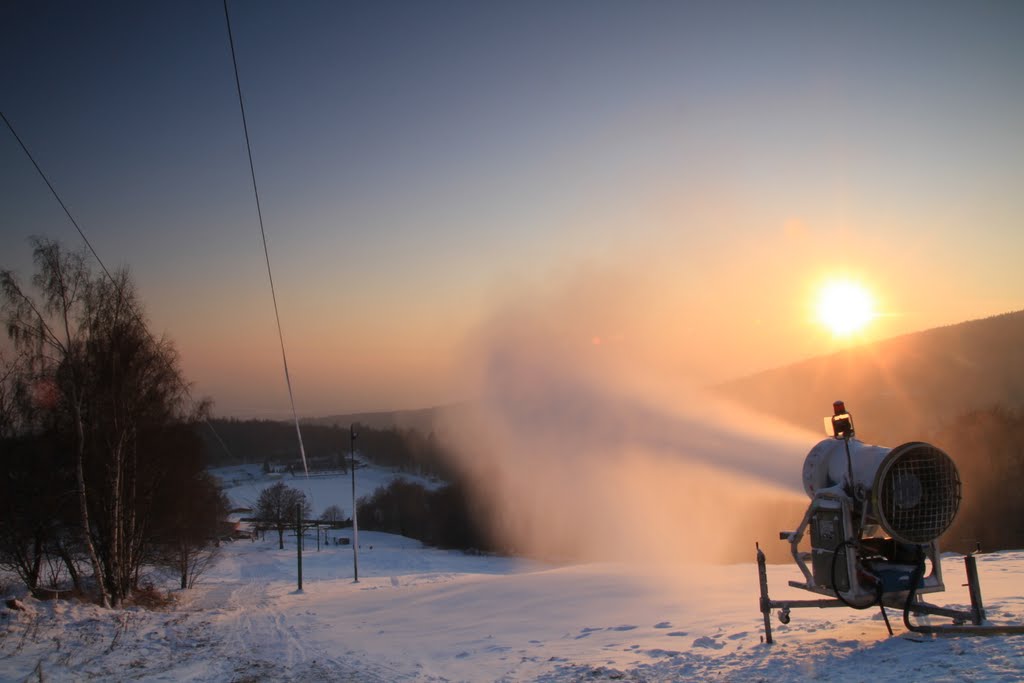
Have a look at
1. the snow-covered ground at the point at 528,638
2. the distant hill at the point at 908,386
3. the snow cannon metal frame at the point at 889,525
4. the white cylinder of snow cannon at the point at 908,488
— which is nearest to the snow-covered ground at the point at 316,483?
the distant hill at the point at 908,386

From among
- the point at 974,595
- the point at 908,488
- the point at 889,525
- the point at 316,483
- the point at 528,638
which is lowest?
the point at 316,483

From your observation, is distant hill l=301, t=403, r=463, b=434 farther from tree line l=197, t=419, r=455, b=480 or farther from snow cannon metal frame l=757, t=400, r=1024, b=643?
snow cannon metal frame l=757, t=400, r=1024, b=643

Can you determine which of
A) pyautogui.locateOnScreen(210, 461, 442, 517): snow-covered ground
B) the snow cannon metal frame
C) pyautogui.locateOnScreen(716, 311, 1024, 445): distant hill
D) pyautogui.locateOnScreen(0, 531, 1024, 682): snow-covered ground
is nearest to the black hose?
the snow cannon metal frame

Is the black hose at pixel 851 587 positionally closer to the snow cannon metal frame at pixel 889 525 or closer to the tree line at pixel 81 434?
the snow cannon metal frame at pixel 889 525

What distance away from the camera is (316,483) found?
115 metres

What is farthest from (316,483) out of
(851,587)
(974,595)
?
(974,595)

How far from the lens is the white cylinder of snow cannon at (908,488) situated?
6504 mm

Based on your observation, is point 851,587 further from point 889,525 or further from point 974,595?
point 974,595

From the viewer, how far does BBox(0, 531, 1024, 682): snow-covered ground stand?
6.30 meters

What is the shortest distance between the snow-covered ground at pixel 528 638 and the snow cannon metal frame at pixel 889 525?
0.42 meters

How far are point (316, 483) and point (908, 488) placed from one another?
388ft

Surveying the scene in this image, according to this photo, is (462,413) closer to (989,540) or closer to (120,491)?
(989,540)

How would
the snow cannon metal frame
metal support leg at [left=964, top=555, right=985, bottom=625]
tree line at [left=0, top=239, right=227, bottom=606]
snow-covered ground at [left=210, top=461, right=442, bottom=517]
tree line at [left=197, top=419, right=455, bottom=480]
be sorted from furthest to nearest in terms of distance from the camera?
tree line at [left=197, top=419, right=455, bottom=480] < snow-covered ground at [left=210, top=461, right=442, bottom=517] < tree line at [left=0, top=239, right=227, bottom=606] < the snow cannon metal frame < metal support leg at [left=964, top=555, right=985, bottom=625]

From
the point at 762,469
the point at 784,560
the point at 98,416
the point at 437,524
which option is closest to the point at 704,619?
the point at 98,416
